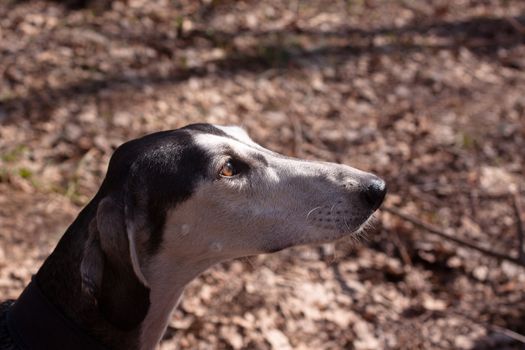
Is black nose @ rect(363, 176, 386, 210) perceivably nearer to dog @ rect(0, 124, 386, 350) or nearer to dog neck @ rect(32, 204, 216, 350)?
dog @ rect(0, 124, 386, 350)

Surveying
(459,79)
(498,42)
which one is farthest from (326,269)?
(498,42)

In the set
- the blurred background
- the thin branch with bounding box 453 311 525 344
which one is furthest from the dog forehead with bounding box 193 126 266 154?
the thin branch with bounding box 453 311 525 344

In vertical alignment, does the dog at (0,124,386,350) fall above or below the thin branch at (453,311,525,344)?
above

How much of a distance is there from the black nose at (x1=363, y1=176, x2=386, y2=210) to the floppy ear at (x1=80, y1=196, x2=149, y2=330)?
1155mm

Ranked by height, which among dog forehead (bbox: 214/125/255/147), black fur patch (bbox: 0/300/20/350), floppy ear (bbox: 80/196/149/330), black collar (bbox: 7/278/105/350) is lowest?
black fur patch (bbox: 0/300/20/350)

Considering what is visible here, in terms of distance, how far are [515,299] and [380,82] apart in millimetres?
3776

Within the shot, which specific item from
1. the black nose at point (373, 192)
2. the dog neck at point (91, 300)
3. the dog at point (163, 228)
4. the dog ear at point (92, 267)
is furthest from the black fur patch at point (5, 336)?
the black nose at point (373, 192)

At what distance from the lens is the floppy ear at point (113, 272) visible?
118 inches

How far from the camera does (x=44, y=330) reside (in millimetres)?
3047

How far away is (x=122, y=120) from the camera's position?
22.1 feet

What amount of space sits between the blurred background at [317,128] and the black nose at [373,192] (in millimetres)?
1262

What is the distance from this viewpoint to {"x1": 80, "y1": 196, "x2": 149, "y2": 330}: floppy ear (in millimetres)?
2990

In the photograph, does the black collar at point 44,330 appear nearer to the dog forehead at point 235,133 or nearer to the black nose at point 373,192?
the dog forehead at point 235,133

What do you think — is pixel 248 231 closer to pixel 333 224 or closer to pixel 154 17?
pixel 333 224
